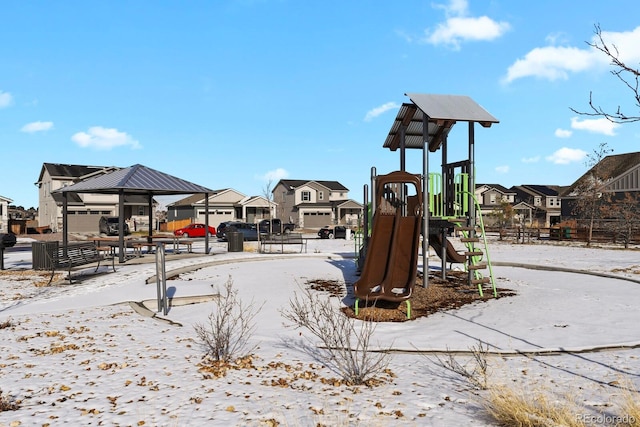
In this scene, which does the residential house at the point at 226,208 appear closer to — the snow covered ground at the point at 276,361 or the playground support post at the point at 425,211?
the playground support post at the point at 425,211

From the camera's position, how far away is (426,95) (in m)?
12.3

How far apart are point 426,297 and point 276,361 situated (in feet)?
18.5

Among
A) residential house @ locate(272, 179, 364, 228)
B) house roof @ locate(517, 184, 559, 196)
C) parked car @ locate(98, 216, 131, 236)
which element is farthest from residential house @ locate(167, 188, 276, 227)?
house roof @ locate(517, 184, 559, 196)

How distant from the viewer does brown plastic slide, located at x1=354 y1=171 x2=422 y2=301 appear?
9.34m

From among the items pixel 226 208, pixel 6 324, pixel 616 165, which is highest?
pixel 616 165

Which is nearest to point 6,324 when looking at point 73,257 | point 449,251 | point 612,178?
point 73,257

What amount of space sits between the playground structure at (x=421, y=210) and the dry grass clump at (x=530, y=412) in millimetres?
4634

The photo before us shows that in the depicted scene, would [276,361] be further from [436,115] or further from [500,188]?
[500,188]

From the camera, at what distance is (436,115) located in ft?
37.3

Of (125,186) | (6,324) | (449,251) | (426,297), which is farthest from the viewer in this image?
(125,186)

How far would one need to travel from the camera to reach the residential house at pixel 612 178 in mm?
36094

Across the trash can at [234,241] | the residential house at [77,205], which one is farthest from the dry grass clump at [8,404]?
the residential house at [77,205]

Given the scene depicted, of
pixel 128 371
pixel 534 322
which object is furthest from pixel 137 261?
pixel 534 322

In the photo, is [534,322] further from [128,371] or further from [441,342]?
[128,371]
